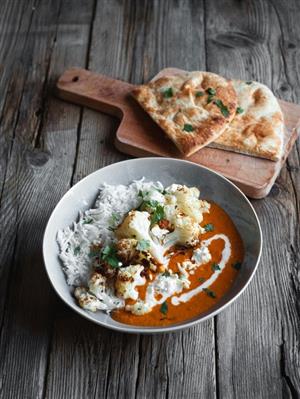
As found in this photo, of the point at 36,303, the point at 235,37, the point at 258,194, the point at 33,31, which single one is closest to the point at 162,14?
the point at 235,37

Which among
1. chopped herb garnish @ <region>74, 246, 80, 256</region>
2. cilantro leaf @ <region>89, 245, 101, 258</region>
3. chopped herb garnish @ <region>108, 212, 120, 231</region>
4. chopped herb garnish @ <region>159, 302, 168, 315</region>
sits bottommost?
chopped herb garnish @ <region>159, 302, 168, 315</region>

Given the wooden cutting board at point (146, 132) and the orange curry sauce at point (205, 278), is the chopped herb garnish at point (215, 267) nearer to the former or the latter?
the orange curry sauce at point (205, 278)

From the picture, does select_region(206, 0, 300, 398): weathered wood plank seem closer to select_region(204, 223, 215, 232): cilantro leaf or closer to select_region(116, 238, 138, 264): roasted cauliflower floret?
select_region(204, 223, 215, 232): cilantro leaf

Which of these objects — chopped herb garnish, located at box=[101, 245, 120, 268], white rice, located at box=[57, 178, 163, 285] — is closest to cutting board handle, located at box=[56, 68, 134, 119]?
white rice, located at box=[57, 178, 163, 285]

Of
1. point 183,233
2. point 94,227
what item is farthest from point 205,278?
point 94,227

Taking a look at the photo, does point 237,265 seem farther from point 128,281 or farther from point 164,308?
point 128,281

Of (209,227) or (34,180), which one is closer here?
(209,227)
